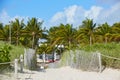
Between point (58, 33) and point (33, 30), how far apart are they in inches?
214

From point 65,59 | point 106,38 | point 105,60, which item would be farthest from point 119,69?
point 106,38

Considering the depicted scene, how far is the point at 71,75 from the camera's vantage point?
64.1 feet

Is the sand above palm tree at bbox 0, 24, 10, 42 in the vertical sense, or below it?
below

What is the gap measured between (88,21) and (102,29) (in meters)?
3.30

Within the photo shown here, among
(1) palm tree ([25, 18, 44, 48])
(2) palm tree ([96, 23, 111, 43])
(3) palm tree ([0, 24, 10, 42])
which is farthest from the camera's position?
(1) palm tree ([25, 18, 44, 48])

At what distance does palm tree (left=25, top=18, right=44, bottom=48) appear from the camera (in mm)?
69688

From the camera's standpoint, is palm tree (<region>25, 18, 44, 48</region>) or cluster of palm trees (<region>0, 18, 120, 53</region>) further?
palm tree (<region>25, 18, 44, 48</region>)

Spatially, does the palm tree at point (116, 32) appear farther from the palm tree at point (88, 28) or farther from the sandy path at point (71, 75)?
the sandy path at point (71, 75)

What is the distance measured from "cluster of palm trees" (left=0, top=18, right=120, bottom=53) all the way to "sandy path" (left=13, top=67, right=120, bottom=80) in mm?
41721

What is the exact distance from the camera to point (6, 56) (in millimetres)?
18406

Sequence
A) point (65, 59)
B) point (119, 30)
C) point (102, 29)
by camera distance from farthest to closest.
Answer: point (102, 29) → point (119, 30) → point (65, 59)

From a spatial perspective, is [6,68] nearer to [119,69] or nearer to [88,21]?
[119,69]

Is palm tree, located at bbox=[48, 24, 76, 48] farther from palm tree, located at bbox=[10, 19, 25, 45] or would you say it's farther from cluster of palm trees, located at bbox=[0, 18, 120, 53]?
palm tree, located at bbox=[10, 19, 25, 45]

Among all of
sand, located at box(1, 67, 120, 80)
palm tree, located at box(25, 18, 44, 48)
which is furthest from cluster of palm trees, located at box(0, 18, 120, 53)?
sand, located at box(1, 67, 120, 80)
